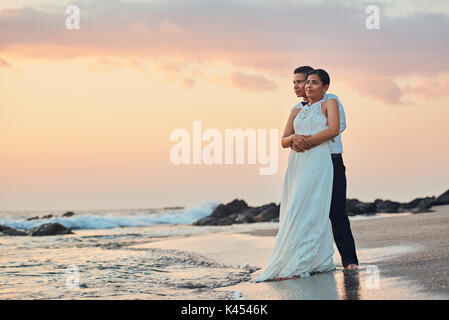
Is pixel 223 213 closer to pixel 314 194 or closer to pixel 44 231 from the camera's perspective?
pixel 44 231

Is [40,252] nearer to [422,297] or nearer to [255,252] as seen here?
[255,252]

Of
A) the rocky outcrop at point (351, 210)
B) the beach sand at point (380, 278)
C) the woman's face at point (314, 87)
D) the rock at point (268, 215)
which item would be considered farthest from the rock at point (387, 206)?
the woman's face at point (314, 87)

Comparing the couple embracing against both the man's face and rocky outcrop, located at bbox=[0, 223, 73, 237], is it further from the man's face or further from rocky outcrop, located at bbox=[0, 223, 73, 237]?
rocky outcrop, located at bbox=[0, 223, 73, 237]

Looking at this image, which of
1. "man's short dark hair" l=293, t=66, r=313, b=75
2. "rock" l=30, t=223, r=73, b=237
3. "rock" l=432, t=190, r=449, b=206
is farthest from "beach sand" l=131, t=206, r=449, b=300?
"rock" l=432, t=190, r=449, b=206

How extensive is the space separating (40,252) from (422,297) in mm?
10041

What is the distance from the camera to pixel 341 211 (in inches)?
259

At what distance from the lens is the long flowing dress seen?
20.7ft

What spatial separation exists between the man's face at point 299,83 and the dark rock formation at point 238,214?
20.2 meters

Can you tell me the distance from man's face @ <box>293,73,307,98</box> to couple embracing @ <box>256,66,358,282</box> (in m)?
0.01

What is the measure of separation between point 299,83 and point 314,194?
1.36m

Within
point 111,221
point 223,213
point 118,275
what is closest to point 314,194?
point 118,275

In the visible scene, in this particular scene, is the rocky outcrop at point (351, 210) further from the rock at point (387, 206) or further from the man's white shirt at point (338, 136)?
the man's white shirt at point (338, 136)

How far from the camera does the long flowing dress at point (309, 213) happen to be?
6.30 metres

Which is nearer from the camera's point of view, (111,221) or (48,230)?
(48,230)
